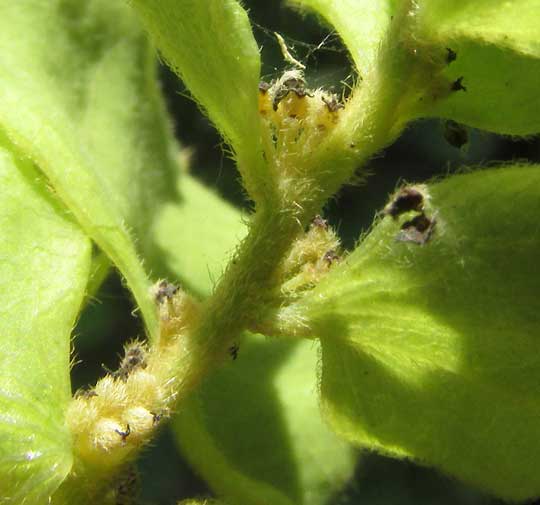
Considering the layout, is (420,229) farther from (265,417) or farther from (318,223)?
(265,417)

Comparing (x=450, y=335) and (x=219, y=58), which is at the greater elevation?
(x=219, y=58)

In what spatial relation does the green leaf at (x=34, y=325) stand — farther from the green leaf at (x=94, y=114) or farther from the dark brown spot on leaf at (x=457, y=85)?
the dark brown spot on leaf at (x=457, y=85)

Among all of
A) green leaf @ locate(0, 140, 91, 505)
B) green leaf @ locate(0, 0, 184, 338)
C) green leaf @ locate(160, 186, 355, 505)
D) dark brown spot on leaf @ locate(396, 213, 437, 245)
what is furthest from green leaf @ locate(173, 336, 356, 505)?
dark brown spot on leaf @ locate(396, 213, 437, 245)

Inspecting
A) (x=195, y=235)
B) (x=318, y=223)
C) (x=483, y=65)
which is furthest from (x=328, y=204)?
(x=483, y=65)

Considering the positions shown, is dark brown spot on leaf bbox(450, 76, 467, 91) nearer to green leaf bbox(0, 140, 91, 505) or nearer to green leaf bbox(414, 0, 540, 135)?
green leaf bbox(414, 0, 540, 135)

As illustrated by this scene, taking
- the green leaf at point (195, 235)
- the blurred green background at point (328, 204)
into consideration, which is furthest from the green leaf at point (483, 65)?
the green leaf at point (195, 235)
